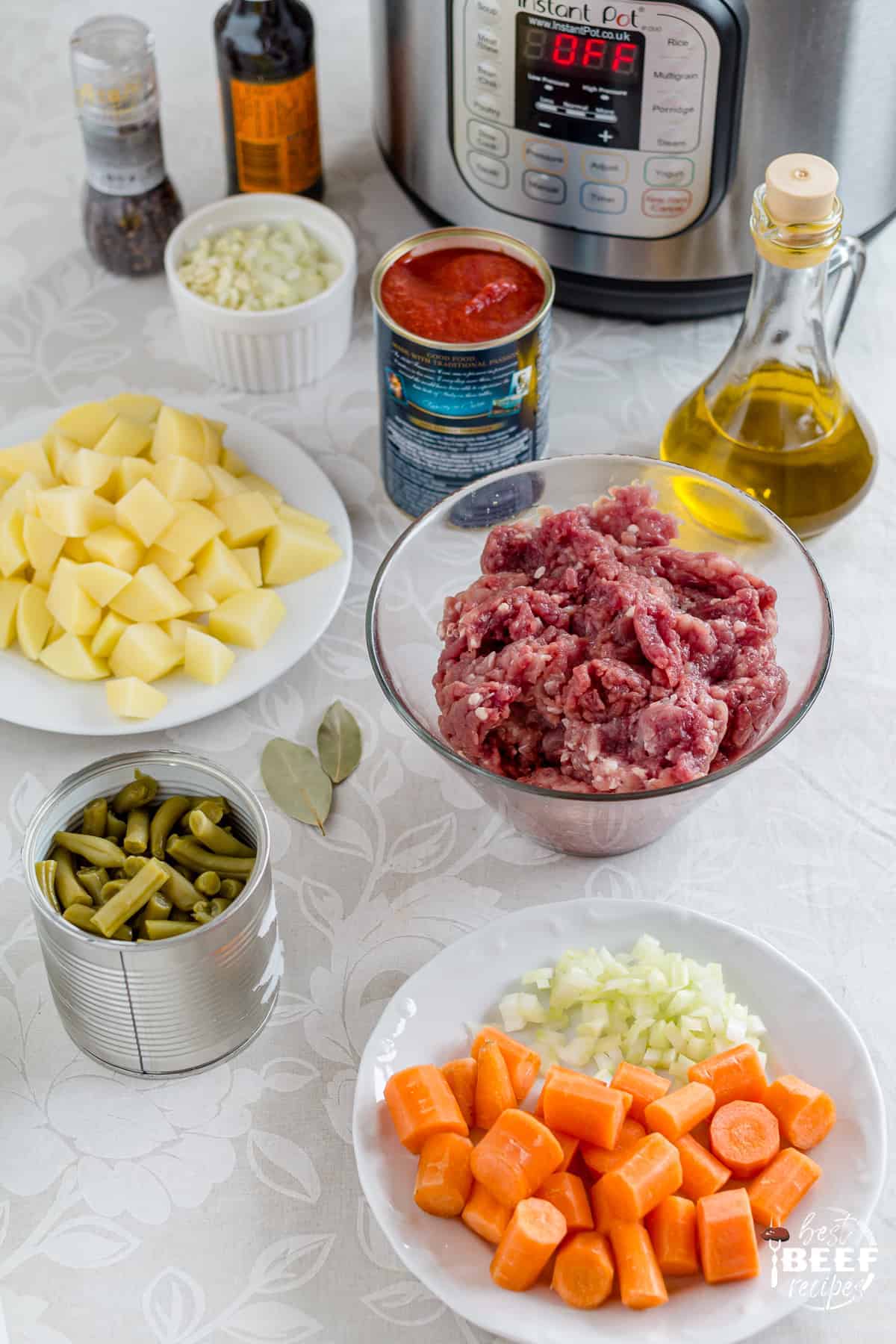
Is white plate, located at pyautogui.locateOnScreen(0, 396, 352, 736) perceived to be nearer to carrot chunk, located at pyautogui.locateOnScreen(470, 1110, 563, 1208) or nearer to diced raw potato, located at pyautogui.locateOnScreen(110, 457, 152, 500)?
diced raw potato, located at pyautogui.locateOnScreen(110, 457, 152, 500)

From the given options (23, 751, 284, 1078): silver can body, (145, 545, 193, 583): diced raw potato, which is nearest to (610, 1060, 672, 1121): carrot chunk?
(23, 751, 284, 1078): silver can body

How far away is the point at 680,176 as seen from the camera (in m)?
1.37

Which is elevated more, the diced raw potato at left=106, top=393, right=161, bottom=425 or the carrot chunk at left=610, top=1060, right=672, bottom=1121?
the diced raw potato at left=106, top=393, right=161, bottom=425

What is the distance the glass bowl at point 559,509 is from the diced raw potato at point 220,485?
0.24 meters

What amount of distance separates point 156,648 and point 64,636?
0.09m

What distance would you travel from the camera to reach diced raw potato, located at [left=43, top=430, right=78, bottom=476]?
4.57 feet

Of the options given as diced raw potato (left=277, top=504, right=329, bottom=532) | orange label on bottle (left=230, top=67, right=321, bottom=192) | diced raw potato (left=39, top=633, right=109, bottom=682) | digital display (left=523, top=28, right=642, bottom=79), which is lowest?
diced raw potato (left=39, top=633, right=109, bottom=682)

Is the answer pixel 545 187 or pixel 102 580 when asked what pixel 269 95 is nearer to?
pixel 545 187

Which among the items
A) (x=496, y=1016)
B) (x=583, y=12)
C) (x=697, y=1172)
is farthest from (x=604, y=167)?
(x=697, y=1172)

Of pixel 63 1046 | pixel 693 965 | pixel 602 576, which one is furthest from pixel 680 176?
pixel 63 1046

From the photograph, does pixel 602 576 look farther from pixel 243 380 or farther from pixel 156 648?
pixel 243 380

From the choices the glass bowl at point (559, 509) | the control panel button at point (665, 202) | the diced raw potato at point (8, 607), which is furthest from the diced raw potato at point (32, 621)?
the control panel button at point (665, 202)

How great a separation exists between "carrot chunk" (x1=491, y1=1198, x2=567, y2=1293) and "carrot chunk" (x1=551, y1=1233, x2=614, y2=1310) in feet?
0.04

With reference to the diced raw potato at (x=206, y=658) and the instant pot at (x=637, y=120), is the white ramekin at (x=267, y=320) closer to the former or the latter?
the instant pot at (x=637, y=120)
